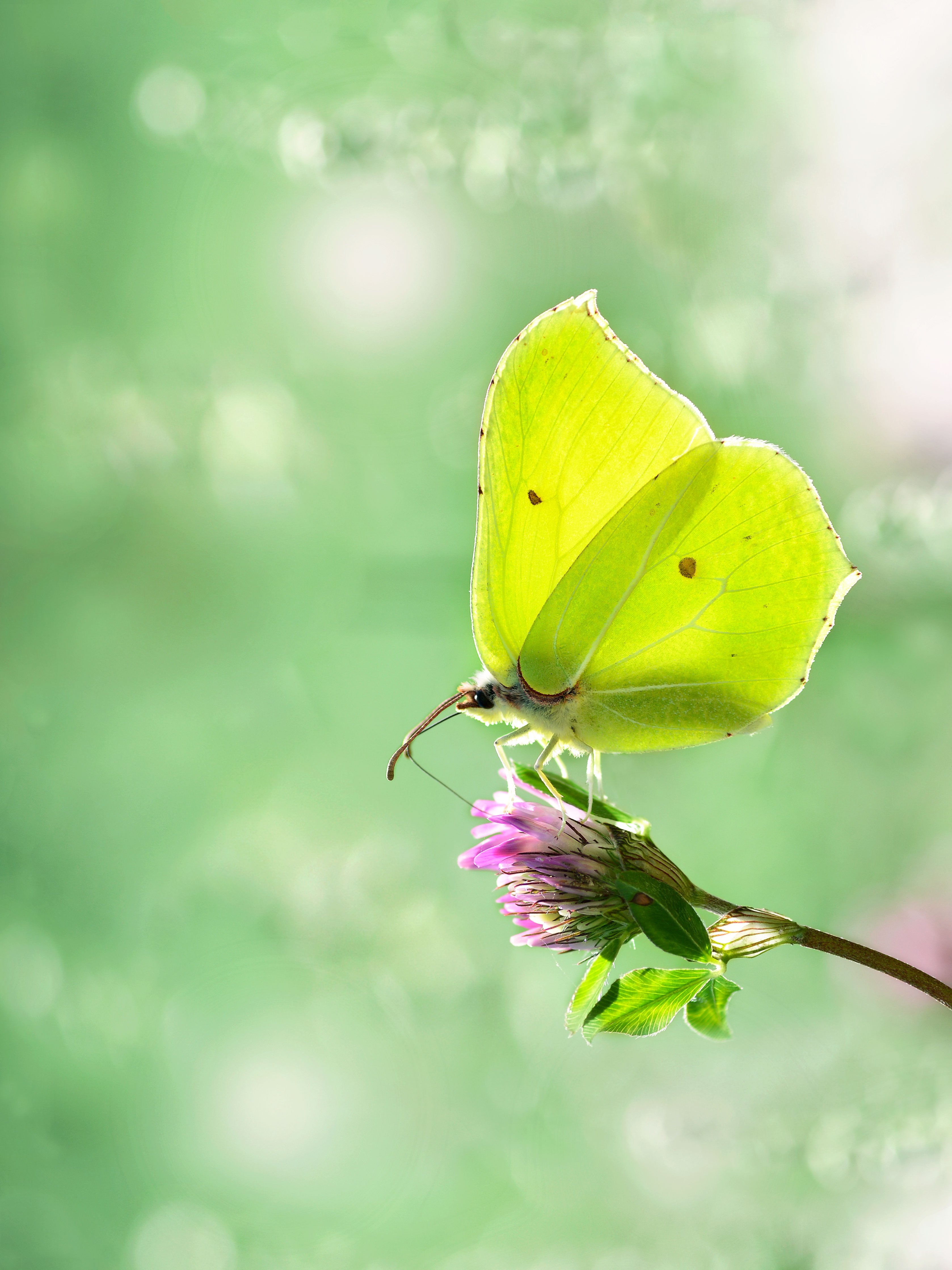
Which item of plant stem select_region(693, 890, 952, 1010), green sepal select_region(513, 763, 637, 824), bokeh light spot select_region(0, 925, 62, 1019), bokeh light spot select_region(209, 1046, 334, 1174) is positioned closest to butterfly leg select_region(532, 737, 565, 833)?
green sepal select_region(513, 763, 637, 824)

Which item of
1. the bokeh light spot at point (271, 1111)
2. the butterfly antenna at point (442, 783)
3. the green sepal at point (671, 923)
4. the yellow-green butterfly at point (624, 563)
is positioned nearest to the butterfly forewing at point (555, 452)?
the yellow-green butterfly at point (624, 563)

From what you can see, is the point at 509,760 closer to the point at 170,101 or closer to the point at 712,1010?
the point at 712,1010

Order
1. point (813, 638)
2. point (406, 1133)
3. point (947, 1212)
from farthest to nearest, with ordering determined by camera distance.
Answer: point (406, 1133) → point (947, 1212) → point (813, 638)

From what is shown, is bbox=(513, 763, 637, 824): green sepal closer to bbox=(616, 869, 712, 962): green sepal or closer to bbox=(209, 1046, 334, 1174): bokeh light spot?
bbox=(616, 869, 712, 962): green sepal

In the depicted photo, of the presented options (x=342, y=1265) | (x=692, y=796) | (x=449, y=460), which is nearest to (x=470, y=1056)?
(x=342, y=1265)

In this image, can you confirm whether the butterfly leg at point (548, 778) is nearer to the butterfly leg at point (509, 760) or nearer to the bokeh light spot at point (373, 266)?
the butterfly leg at point (509, 760)

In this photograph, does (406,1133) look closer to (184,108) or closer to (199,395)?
(199,395)
